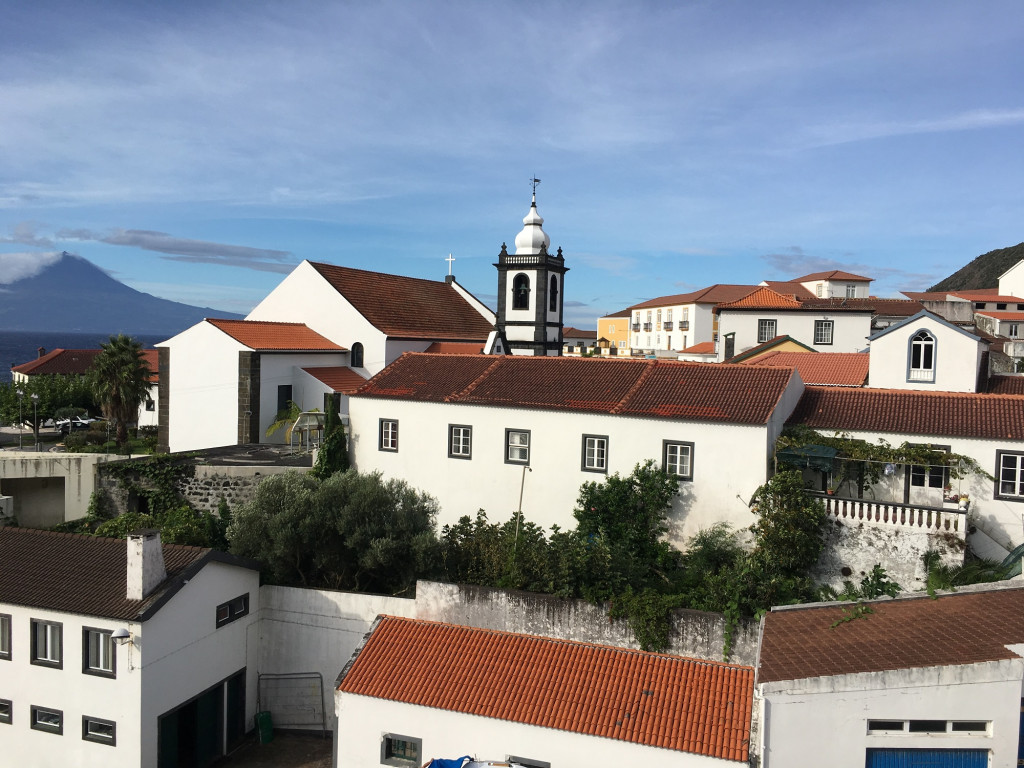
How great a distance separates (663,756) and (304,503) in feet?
39.5

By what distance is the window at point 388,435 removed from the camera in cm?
2595

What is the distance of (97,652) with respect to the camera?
1714 cm

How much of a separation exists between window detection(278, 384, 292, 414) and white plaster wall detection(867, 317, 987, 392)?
25.5 meters

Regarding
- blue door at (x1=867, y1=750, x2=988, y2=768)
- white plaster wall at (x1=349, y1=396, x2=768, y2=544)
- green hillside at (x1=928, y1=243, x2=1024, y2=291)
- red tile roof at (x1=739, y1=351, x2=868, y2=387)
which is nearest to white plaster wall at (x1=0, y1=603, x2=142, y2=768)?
white plaster wall at (x1=349, y1=396, x2=768, y2=544)

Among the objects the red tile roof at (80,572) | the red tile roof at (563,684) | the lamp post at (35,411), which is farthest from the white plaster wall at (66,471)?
the red tile roof at (563,684)

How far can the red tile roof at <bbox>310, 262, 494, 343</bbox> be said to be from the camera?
136ft

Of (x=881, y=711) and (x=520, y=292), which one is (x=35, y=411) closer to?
(x=520, y=292)

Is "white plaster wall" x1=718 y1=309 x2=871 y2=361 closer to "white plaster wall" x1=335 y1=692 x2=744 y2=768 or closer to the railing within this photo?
the railing

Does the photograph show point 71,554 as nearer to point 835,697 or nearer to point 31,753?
point 31,753

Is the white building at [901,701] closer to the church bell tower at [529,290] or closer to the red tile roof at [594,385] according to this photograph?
the red tile roof at [594,385]

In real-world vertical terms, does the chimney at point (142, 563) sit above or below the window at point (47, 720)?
above

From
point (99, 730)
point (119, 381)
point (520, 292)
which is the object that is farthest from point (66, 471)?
point (520, 292)

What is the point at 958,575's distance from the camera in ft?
60.4

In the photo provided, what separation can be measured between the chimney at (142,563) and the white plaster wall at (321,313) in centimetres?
2255
